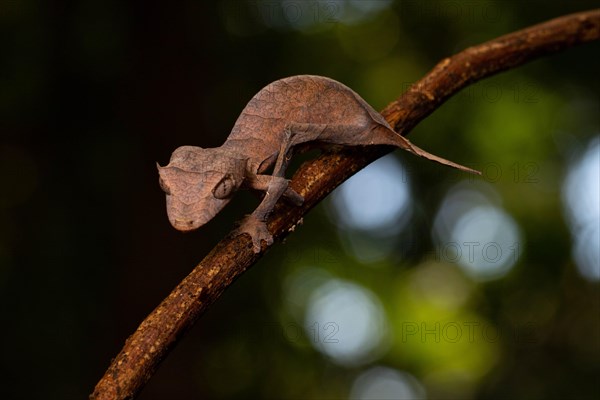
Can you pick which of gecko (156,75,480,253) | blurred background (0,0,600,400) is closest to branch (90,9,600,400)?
gecko (156,75,480,253)

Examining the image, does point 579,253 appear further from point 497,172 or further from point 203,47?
point 203,47

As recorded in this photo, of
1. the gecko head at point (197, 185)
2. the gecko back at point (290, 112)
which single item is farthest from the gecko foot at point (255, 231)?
the gecko back at point (290, 112)

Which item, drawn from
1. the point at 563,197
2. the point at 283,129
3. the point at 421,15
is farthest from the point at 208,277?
the point at 563,197

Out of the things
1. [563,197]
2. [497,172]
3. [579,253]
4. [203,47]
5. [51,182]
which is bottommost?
[579,253]

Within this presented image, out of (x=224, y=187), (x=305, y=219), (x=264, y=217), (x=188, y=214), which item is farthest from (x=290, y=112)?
(x=305, y=219)

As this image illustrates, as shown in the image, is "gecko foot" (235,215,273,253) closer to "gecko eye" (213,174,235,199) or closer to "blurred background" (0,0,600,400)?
"gecko eye" (213,174,235,199)

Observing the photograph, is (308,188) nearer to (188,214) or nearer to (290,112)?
(290,112)
